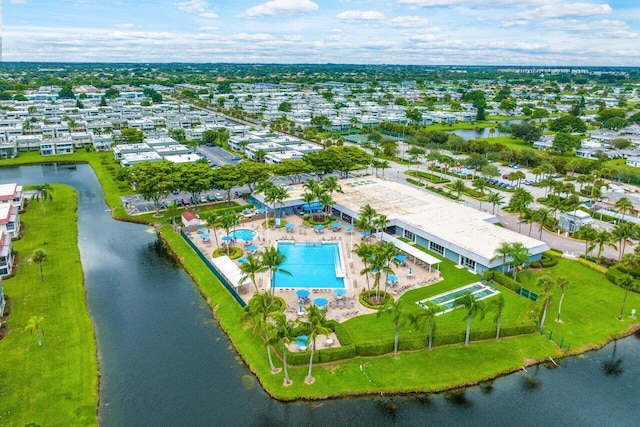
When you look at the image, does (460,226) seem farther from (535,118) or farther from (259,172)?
(535,118)

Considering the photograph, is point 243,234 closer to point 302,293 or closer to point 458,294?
point 302,293

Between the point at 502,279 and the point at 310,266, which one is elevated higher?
the point at 502,279

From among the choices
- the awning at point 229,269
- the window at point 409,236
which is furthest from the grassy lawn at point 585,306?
the awning at point 229,269

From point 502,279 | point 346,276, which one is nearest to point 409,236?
point 346,276

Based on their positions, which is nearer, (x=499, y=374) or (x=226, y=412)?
(x=226, y=412)

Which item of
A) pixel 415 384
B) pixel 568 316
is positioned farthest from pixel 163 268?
pixel 568 316

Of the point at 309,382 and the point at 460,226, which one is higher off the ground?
the point at 460,226
